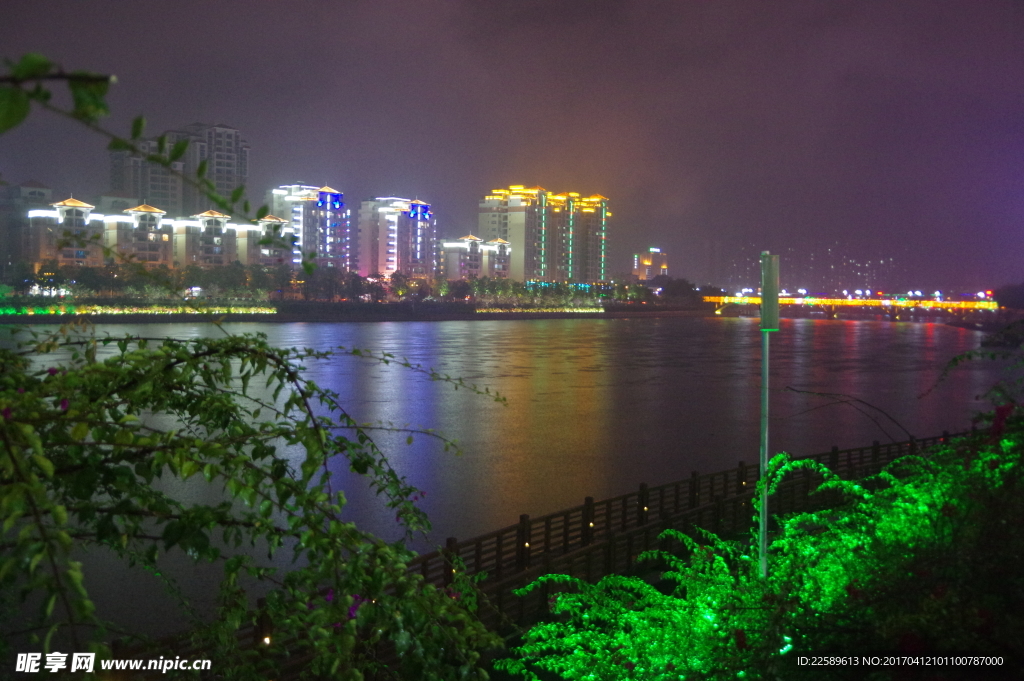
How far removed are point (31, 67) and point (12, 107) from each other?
0.06 m

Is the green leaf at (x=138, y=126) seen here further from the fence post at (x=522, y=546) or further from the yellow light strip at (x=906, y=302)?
the yellow light strip at (x=906, y=302)

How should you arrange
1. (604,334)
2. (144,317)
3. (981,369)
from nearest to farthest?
(981,369) → (144,317) → (604,334)

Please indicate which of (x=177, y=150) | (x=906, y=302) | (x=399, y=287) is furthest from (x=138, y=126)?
(x=906, y=302)

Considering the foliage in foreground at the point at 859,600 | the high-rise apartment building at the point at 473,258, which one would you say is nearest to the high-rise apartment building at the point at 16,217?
the high-rise apartment building at the point at 473,258

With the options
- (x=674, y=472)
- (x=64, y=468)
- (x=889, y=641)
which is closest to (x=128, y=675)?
(x=64, y=468)

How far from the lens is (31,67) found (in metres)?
0.91

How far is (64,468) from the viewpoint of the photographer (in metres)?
1.56

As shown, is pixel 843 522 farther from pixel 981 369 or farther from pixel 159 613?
pixel 981 369

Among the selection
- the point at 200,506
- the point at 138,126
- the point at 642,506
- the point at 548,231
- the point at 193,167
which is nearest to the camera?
the point at 138,126

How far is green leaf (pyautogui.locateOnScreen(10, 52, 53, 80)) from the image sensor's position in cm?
90

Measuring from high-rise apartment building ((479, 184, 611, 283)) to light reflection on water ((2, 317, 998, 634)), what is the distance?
89.5 m

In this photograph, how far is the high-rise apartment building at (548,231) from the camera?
138750 millimetres

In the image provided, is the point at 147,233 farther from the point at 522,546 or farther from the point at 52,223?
the point at 522,546

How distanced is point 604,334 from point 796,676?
63.0 m
